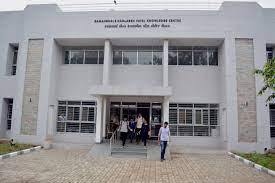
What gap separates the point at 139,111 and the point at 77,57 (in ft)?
17.8

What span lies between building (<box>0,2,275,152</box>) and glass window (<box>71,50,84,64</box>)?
70 mm

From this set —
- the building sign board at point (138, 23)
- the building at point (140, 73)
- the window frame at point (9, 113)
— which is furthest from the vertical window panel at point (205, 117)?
the window frame at point (9, 113)

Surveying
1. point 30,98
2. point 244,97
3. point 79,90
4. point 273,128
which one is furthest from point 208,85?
point 30,98

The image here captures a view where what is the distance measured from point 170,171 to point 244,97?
24.6 ft

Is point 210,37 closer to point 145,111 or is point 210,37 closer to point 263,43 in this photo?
point 263,43

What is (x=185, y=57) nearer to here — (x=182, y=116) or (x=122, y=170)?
(x=182, y=116)

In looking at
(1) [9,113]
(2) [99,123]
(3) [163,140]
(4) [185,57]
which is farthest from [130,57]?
(1) [9,113]

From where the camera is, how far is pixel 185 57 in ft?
52.4

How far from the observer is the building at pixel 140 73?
13.9 m

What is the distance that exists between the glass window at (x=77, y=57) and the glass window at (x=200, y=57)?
738 centimetres

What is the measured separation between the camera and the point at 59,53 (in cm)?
1628

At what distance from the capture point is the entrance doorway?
Result: 51.7 ft

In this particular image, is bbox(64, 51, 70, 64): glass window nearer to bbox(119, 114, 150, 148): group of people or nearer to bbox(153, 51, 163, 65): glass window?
bbox(153, 51, 163, 65): glass window

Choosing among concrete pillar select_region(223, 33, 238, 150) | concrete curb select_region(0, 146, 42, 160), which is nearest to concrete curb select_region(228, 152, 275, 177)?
concrete pillar select_region(223, 33, 238, 150)
